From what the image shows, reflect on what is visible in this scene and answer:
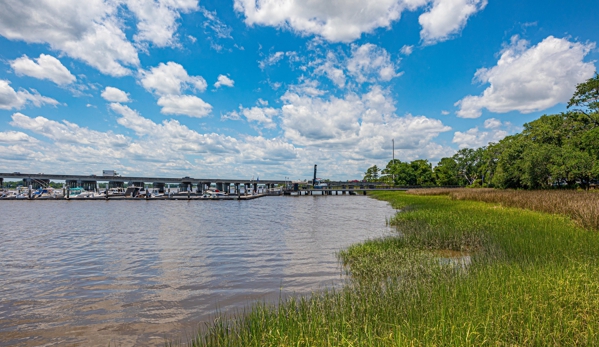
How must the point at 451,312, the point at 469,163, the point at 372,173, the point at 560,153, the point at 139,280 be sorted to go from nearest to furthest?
the point at 451,312
the point at 139,280
the point at 560,153
the point at 469,163
the point at 372,173

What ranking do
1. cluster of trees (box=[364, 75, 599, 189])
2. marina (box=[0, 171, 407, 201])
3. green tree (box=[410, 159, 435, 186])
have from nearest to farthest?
cluster of trees (box=[364, 75, 599, 189]) → marina (box=[0, 171, 407, 201]) → green tree (box=[410, 159, 435, 186])

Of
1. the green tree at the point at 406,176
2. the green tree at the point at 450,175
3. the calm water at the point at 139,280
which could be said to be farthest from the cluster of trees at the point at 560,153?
the green tree at the point at 406,176

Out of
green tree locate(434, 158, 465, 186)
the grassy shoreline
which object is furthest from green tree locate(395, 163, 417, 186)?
the grassy shoreline

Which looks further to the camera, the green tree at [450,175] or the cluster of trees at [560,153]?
the green tree at [450,175]

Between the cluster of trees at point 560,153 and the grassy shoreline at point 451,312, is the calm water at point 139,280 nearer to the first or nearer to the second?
the grassy shoreline at point 451,312

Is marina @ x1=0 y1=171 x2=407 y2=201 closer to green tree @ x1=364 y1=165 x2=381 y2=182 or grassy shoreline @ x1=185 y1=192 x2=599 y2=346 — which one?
green tree @ x1=364 y1=165 x2=381 y2=182

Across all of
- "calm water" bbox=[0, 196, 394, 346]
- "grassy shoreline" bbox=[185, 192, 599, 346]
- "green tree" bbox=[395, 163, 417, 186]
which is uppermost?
"green tree" bbox=[395, 163, 417, 186]

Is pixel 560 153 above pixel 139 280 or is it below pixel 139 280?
above

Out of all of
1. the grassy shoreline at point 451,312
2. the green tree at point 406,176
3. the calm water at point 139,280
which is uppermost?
the green tree at point 406,176

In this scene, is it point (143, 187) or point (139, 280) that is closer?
point (139, 280)

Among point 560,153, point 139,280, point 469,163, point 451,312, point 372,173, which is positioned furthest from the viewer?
point 372,173

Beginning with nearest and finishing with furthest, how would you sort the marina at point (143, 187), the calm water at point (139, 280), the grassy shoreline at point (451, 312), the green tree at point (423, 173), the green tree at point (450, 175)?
1. the grassy shoreline at point (451, 312)
2. the calm water at point (139, 280)
3. the marina at point (143, 187)
4. the green tree at point (450, 175)
5. the green tree at point (423, 173)

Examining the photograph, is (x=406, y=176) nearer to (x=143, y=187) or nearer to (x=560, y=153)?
(x=560, y=153)

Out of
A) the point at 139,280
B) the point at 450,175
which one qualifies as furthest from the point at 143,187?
the point at 139,280
